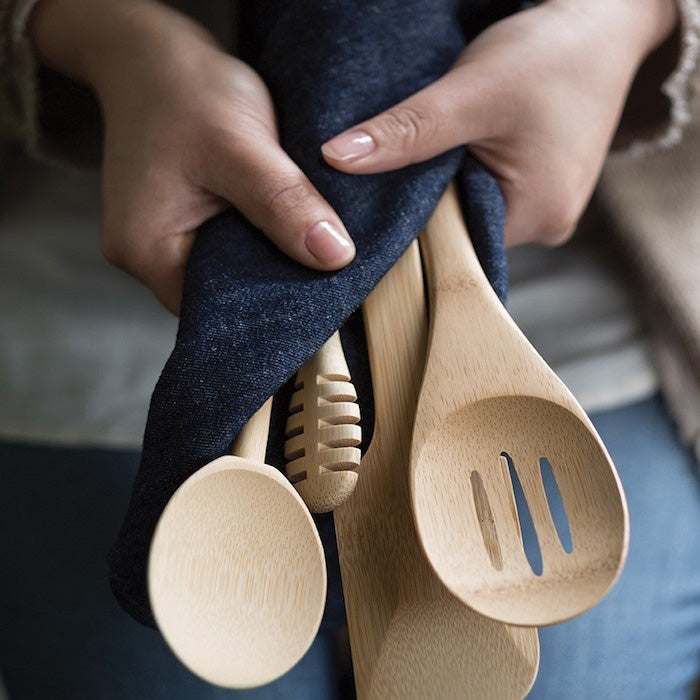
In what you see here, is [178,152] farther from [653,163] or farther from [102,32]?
[653,163]

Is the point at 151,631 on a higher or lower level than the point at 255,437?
lower

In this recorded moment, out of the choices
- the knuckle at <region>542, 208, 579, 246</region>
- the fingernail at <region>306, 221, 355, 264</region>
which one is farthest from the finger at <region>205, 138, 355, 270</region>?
the knuckle at <region>542, 208, 579, 246</region>

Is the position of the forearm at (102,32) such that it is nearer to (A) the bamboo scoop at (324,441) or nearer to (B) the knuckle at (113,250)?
(B) the knuckle at (113,250)

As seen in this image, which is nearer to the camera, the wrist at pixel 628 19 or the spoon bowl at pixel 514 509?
the spoon bowl at pixel 514 509

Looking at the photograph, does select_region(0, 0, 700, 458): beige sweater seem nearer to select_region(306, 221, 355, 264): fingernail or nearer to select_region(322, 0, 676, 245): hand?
select_region(322, 0, 676, 245): hand

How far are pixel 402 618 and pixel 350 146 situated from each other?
0.17 meters

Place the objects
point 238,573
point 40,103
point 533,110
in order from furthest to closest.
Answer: point 40,103 < point 533,110 < point 238,573

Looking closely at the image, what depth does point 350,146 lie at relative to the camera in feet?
0.98

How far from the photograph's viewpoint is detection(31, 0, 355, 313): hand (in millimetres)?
287

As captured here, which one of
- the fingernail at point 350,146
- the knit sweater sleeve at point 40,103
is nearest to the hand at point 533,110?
the fingernail at point 350,146

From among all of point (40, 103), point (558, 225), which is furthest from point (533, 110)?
point (40, 103)

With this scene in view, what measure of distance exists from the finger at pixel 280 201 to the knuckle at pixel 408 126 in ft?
0.12

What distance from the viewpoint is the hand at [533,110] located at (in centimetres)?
30

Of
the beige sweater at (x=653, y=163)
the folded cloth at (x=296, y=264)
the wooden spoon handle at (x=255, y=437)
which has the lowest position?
the beige sweater at (x=653, y=163)
